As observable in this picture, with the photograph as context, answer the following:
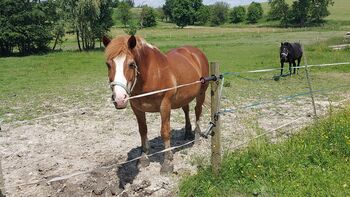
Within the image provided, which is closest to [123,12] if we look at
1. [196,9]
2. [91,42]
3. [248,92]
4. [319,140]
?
[196,9]

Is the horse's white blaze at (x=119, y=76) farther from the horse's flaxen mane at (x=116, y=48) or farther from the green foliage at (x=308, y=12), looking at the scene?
the green foliage at (x=308, y=12)

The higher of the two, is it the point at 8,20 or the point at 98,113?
the point at 8,20

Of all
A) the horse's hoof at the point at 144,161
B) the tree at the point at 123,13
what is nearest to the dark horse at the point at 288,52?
the horse's hoof at the point at 144,161

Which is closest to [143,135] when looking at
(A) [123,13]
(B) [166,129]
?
(B) [166,129]

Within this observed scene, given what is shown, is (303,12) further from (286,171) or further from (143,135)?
(286,171)

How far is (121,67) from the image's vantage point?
381 cm

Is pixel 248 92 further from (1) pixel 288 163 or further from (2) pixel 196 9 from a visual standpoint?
(2) pixel 196 9

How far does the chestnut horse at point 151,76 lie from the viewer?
3.82 metres

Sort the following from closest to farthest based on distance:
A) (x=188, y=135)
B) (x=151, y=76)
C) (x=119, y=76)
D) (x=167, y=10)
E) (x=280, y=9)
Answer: (x=119, y=76) → (x=151, y=76) → (x=188, y=135) → (x=280, y=9) → (x=167, y=10)

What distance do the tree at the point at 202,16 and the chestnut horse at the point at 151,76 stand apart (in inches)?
4138

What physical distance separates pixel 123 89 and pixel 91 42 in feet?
109

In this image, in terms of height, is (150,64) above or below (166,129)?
above

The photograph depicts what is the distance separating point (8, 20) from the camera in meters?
31.1

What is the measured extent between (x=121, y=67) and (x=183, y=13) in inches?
4119
